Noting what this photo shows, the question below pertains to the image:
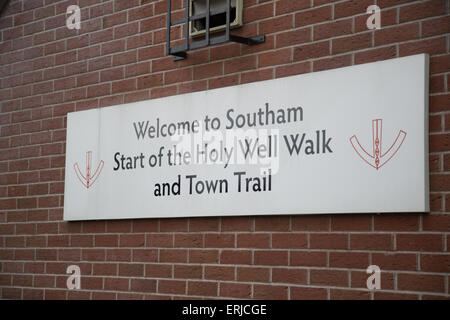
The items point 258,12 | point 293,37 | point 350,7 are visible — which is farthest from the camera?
point 258,12

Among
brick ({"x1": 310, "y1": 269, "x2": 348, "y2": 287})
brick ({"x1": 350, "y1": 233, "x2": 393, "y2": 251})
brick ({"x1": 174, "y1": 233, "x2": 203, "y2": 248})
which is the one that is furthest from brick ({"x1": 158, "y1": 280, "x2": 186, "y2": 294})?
brick ({"x1": 350, "y1": 233, "x2": 393, "y2": 251})

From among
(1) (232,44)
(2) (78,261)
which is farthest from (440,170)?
(2) (78,261)

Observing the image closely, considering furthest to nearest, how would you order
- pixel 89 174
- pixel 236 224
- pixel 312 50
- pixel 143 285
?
pixel 89 174 → pixel 143 285 → pixel 236 224 → pixel 312 50

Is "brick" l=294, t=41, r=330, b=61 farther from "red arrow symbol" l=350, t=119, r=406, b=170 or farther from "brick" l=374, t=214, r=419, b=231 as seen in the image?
"brick" l=374, t=214, r=419, b=231

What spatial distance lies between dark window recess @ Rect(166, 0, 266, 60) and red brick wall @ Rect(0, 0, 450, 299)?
0.31 ft

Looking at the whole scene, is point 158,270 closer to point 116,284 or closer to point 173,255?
point 173,255

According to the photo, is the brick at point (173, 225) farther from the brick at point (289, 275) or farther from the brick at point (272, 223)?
the brick at point (289, 275)

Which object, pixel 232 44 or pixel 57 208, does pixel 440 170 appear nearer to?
pixel 232 44

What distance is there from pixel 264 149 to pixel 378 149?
0.76 m

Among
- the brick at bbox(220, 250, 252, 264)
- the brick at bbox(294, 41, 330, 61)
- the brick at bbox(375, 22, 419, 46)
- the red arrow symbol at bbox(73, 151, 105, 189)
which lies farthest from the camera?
the red arrow symbol at bbox(73, 151, 105, 189)

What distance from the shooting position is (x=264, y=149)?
166 inches

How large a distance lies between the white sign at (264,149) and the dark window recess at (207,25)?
1.03 ft

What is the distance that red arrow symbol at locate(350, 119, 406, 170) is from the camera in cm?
366

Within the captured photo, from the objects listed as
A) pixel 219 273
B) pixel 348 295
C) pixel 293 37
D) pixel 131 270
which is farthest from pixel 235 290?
A: pixel 293 37
